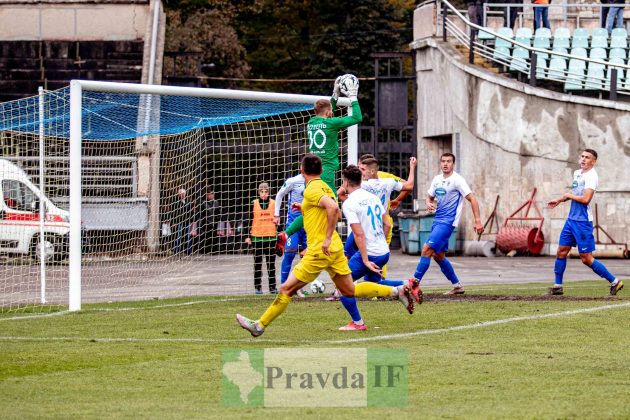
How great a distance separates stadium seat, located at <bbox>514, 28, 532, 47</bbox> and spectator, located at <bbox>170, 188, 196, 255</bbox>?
16.0 metres

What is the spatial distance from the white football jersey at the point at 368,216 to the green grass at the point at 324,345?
2.76 ft

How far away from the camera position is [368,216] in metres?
13.3

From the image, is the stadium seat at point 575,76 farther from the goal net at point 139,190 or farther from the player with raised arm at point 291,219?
the player with raised arm at point 291,219

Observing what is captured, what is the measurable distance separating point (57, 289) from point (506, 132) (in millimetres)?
15635

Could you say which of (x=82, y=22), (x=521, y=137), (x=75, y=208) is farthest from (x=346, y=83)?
(x=82, y=22)

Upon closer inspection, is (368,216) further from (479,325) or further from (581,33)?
(581,33)

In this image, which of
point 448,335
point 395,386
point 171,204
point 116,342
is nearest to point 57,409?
point 395,386

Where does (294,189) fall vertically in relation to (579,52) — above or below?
Result: below

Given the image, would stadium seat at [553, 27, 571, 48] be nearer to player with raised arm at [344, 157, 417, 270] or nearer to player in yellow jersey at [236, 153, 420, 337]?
player with raised arm at [344, 157, 417, 270]

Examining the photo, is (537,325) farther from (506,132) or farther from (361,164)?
(506,132)

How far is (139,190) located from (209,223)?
6.85 feet

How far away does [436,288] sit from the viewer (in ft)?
64.0

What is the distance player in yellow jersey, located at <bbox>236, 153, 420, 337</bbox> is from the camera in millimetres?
11734

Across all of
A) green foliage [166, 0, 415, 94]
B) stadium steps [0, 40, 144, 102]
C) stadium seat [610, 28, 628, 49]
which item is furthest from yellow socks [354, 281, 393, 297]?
green foliage [166, 0, 415, 94]
